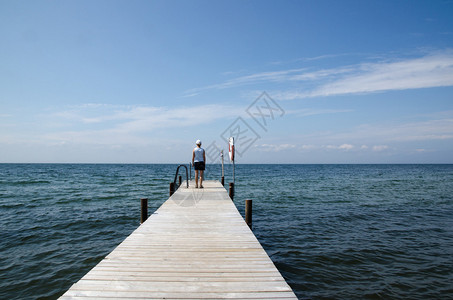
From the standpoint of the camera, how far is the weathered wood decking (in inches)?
123

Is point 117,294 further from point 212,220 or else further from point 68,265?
point 68,265

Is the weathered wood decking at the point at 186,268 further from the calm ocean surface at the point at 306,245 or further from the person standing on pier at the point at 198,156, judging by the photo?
the person standing on pier at the point at 198,156

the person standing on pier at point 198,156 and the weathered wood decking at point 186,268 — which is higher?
the person standing on pier at point 198,156

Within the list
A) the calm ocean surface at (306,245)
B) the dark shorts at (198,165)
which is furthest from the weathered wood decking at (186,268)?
the dark shorts at (198,165)

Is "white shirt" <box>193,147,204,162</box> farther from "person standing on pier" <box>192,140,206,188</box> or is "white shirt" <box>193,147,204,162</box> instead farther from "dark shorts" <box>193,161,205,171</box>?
"dark shorts" <box>193,161,205,171</box>

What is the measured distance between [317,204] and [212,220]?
10.4m

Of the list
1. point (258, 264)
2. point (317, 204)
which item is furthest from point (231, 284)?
point (317, 204)

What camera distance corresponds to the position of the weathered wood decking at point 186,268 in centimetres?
313

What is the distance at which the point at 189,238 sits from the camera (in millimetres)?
5418

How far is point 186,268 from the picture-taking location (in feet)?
12.7

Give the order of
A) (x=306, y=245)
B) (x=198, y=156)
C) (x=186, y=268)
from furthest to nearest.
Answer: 1. (x=198, y=156)
2. (x=306, y=245)
3. (x=186, y=268)

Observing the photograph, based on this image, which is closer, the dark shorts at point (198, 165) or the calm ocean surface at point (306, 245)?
the calm ocean surface at point (306, 245)

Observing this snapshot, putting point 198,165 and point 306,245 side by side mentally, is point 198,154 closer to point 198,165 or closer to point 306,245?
point 198,165

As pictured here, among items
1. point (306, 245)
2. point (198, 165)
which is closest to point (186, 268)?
point (306, 245)
